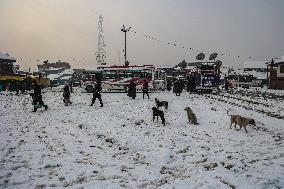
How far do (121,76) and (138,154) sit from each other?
86.2ft

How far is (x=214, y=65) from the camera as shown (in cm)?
3559

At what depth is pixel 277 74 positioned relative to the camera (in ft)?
160

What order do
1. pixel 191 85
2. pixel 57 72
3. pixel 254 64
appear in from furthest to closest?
pixel 57 72 → pixel 254 64 → pixel 191 85

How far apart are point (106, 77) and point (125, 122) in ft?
70.9

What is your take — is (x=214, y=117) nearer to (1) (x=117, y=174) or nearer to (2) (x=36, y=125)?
(2) (x=36, y=125)

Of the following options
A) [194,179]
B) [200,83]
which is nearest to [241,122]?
[194,179]

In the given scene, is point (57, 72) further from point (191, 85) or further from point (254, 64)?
point (191, 85)

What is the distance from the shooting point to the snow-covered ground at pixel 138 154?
6.74 m

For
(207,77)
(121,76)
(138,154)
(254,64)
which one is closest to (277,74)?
(207,77)

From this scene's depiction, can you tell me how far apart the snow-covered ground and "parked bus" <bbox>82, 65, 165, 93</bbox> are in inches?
804

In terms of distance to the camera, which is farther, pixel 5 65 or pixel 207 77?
pixel 5 65

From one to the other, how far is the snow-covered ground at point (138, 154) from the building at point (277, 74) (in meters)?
36.9

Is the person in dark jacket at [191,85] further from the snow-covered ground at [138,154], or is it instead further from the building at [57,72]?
the building at [57,72]

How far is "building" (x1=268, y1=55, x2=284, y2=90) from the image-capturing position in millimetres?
47831
